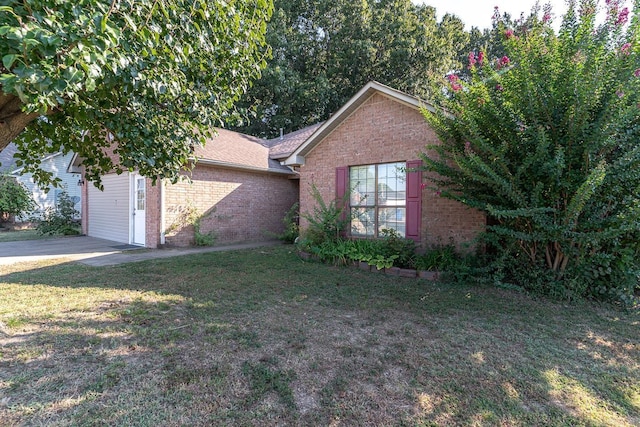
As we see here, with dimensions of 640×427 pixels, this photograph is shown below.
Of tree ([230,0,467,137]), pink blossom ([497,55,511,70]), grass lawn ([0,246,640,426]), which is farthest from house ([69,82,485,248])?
tree ([230,0,467,137])

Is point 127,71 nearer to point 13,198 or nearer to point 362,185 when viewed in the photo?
point 362,185

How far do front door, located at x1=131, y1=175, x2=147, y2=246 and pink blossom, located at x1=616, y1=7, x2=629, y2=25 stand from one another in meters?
11.5

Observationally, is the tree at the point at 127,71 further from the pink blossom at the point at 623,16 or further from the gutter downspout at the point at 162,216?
the gutter downspout at the point at 162,216

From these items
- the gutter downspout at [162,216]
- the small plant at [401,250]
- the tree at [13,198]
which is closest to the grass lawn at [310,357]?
the small plant at [401,250]

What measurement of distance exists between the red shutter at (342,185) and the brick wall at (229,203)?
127 inches

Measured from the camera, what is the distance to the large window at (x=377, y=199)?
7602mm

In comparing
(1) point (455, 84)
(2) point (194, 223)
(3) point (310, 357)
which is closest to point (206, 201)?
(2) point (194, 223)

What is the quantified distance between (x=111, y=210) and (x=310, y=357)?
1190 cm

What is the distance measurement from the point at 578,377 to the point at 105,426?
3729 mm

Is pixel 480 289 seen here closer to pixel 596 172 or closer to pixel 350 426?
pixel 596 172

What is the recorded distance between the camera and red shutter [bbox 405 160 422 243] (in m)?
7.15

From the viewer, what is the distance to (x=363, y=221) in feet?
27.1

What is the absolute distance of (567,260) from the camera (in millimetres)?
4980

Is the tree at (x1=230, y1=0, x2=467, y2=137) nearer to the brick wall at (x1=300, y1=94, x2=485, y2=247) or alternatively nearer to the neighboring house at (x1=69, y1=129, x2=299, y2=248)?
the neighboring house at (x1=69, y1=129, x2=299, y2=248)
